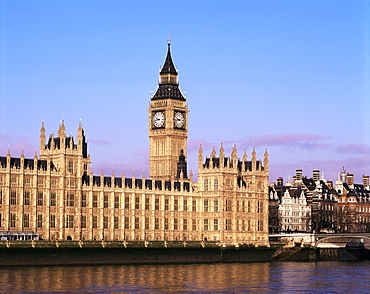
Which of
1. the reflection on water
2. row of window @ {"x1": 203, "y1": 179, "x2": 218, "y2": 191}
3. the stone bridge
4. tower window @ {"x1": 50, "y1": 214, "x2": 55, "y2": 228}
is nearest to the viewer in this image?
the reflection on water

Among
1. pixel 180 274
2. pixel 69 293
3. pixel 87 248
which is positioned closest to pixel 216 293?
pixel 69 293

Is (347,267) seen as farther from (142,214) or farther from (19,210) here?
(19,210)

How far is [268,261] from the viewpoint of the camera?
16225 centimetres

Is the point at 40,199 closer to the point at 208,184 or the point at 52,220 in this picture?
the point at 52,220

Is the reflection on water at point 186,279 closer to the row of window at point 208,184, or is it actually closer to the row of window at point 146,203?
the row of window at point 146,203

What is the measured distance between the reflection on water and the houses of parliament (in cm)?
1868

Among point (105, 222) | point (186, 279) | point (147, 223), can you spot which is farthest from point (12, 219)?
point (186, 279)

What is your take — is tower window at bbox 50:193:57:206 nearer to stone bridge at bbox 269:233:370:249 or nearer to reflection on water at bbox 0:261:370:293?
reflection on water at bbox 0:261:370:293

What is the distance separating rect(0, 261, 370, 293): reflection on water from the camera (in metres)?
107

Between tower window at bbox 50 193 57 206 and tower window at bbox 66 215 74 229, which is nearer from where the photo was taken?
tower window at bbox 50 193 57 206

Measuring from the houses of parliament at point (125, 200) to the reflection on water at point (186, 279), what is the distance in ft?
61.3

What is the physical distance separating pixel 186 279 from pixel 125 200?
4605cm

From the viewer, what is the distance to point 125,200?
535ft

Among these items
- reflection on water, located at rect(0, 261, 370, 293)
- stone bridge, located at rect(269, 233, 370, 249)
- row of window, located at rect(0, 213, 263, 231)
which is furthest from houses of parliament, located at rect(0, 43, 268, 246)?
reflection on water, located at rect(0, 261, 370, 293)
